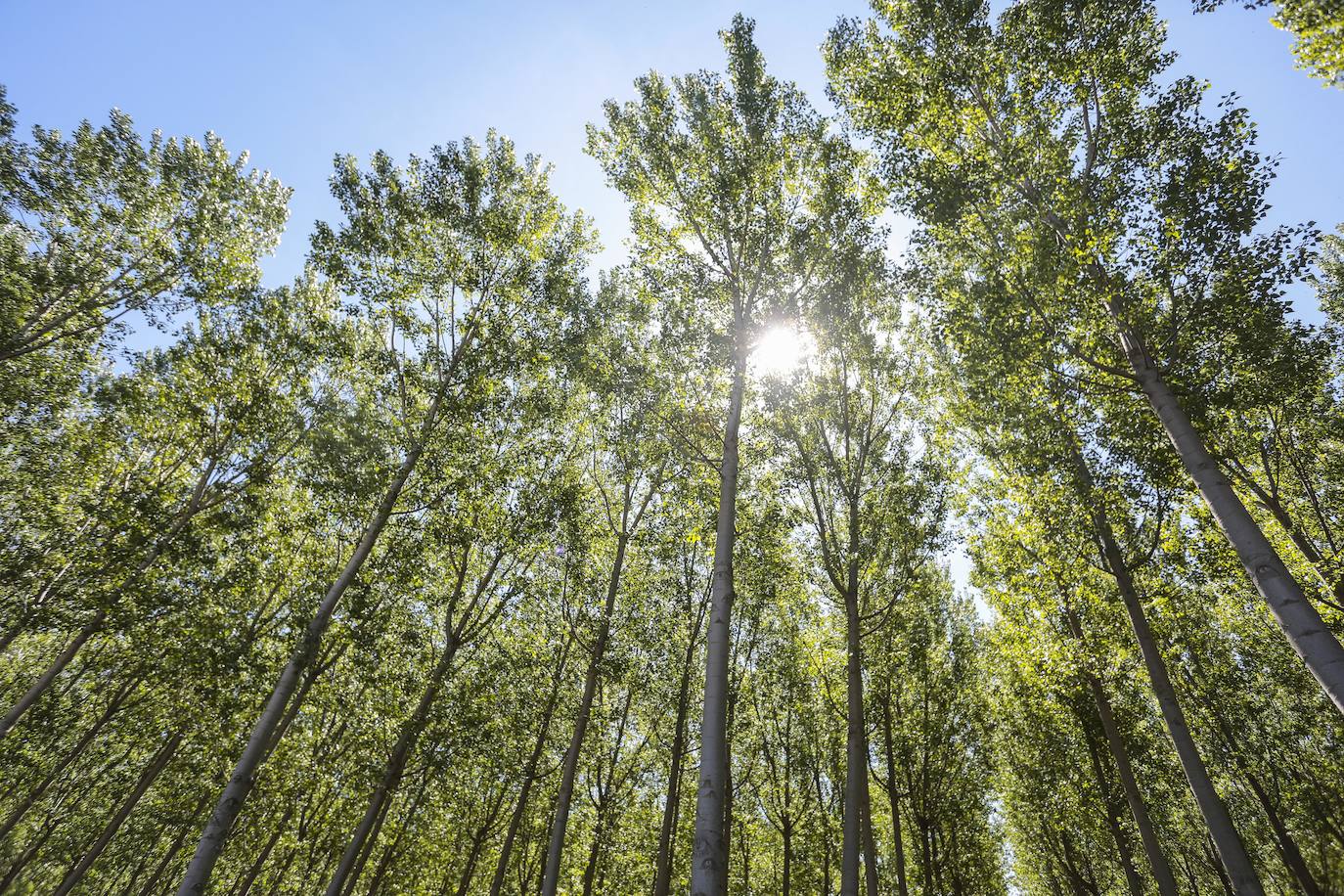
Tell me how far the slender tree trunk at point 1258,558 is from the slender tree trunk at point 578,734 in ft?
42.4

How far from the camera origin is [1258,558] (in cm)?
719

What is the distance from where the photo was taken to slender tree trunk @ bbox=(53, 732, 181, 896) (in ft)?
58.9

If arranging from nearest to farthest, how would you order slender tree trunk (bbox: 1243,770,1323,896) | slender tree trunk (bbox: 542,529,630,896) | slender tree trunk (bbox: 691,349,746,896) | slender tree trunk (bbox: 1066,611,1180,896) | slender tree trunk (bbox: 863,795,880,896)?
slender tree trunk (bbox: 691,349,746,896) → slender tree trunk (bbox: 1066,611,1180,896) → slender tree trunk (bbox: 863,795,880,896) → slender tree trunk (bbox: 542,529,630,896) → slender tree trunk (bbox: 1243,770,1323,896)

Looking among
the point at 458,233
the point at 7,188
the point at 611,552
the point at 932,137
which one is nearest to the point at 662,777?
the point at 611,552

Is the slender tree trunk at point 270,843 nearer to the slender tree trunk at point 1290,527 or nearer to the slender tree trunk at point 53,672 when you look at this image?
the slender tree trunk at point 53,672

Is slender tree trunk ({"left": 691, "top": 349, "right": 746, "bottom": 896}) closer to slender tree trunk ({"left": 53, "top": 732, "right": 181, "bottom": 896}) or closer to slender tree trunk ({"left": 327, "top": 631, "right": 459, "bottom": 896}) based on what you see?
slender tree trunk ({"left": 327, "top": 631, "right": 459, "bottom": 896})

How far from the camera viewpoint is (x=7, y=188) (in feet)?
54.2

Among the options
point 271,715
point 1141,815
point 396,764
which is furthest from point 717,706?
point 1141,815

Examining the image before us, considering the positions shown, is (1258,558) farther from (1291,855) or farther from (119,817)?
(119,817)

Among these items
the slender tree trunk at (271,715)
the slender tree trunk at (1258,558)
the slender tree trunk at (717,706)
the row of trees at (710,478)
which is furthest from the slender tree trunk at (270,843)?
the slender tree trunk at (1258,558)

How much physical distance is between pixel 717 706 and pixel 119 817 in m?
23.0

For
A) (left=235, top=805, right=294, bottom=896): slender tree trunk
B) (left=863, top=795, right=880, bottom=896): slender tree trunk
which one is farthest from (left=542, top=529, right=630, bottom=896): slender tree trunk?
(left=235, top=805, right=294, bottom=896): slender tree trunk

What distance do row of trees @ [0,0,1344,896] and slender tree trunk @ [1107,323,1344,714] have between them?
0.07m

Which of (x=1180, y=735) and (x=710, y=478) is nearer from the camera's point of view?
(x=1180, y=735)
